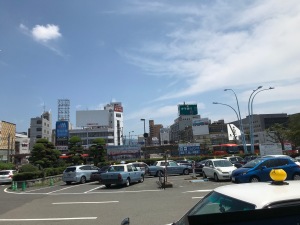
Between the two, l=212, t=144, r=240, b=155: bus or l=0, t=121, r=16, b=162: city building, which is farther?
l=0, t=121, r=16, b=162: city building

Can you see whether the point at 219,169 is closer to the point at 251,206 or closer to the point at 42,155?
the point at 251,206

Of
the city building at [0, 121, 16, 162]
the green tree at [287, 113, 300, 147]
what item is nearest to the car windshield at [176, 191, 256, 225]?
the green tree at [287, 113, 300, 147]

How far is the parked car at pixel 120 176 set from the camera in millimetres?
21578

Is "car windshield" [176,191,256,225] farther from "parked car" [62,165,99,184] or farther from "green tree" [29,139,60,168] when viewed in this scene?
"green tree" [29,139,60,168]

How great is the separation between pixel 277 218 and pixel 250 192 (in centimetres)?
103

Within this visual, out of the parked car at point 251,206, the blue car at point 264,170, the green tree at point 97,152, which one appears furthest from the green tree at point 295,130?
the parked car at point 251,206

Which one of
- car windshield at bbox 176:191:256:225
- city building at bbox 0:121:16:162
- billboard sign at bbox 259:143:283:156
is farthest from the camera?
city building at bbox 0:121:16:162

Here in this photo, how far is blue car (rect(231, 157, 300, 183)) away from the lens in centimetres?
1758

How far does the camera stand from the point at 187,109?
11975cm

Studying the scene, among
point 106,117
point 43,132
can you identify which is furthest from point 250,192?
point 43,132

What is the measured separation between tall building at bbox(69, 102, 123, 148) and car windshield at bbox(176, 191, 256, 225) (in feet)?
308

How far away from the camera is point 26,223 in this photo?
410 inches

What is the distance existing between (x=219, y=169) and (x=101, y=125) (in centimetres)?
9873

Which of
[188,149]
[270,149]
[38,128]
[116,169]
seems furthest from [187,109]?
[116,169]
